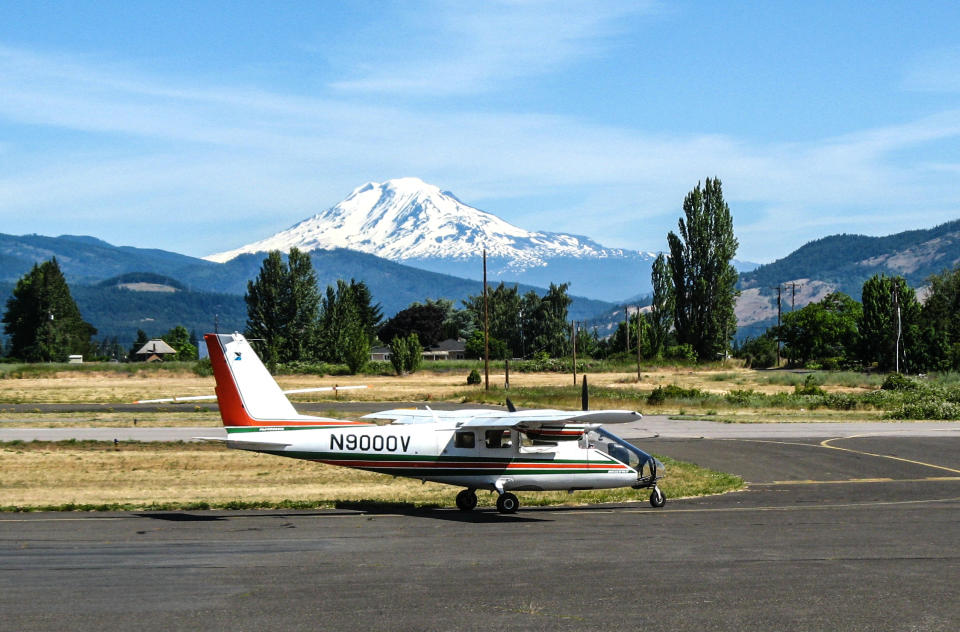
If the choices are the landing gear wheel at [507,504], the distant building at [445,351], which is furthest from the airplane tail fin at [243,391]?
the distant building at [445,351]

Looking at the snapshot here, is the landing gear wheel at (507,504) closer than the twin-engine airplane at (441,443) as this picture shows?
No

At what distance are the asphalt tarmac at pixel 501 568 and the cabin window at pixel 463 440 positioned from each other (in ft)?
5.98

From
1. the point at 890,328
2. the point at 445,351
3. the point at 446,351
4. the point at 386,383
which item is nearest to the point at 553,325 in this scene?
the point at 446,351

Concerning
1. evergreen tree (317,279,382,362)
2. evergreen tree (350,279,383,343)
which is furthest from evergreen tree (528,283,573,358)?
evergreen tree (317,279,382,362)

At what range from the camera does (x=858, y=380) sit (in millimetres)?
88188

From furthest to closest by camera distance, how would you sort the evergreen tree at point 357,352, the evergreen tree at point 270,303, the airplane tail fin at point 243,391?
the evergreen tree at point 270,303
the evergreen tree at point 357,352
the airplane tail fin at point 243,391

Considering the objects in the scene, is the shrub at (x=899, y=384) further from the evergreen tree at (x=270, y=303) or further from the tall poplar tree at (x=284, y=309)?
the evergreen tree at (x=270, y=303)

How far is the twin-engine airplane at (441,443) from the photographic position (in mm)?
23297

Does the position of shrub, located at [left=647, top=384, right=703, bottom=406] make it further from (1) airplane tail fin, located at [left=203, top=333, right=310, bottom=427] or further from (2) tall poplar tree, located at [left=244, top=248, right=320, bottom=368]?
(2) tall poplar tree, located at [left=244, top=248, right=320, bottom=368]

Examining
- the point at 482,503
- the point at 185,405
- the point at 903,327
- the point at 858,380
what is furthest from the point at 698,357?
the point at 482,503

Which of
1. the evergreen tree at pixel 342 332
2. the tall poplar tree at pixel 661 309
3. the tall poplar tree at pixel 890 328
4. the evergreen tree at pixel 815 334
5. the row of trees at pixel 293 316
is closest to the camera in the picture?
the tall poplar tree at pixel 890 328

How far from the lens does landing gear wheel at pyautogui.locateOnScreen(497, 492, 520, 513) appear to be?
938 inches

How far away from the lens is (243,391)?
2338 cm

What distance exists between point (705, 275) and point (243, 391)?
10231 cm
